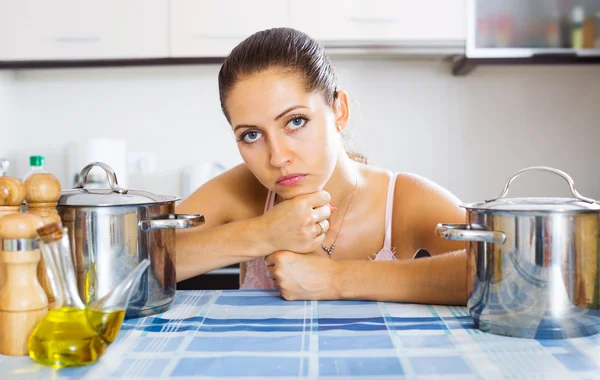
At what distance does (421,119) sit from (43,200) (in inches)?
83.9

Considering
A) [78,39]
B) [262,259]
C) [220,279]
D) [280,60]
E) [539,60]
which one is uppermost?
[78,39]

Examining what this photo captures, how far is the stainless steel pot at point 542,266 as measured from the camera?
723 mm

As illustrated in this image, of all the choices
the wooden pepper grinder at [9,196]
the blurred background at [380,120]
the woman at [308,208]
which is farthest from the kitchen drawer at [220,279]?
the wooden pepper grinder at [9,196]

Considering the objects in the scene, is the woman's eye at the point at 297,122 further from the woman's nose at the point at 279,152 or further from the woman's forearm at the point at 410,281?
the woman's forearm at the point at 410,281

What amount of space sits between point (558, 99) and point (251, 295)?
215cm

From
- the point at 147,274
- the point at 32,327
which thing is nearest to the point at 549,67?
the point at 147,274

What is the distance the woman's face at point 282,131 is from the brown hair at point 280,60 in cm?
2

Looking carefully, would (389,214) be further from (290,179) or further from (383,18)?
(383,18)

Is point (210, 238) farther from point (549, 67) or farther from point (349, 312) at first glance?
point (549, 67)

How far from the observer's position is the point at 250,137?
1144mm

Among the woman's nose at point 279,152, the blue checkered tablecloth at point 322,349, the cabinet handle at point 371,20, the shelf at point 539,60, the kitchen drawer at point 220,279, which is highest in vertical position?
the cabinet handle at point 371,20

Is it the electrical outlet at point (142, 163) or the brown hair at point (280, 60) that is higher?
the brown hair at point (280, 60)

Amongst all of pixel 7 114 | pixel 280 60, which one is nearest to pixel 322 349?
pixel 280 60

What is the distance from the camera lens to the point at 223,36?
2398mm
